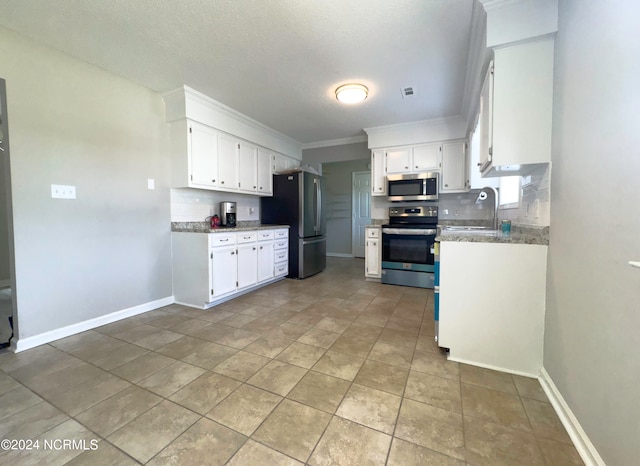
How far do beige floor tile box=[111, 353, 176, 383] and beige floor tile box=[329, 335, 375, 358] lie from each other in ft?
4.09

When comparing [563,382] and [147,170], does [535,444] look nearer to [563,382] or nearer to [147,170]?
[563,382]

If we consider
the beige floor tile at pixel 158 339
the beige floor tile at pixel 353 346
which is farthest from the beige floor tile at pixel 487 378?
the beige floor tile at pixel 158 339

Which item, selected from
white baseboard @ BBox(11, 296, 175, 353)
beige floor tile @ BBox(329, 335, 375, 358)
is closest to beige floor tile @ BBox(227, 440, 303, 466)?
beige floor tile @ BBox(329, 335, 375, 358)

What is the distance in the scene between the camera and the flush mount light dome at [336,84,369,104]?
2.89 metres

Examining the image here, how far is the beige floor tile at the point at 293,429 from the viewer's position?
46.9 inches

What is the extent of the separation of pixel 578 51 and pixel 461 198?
9.92 ft

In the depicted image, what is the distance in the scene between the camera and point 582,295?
4.17 feet

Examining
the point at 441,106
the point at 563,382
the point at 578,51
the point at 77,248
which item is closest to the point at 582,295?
the point at 563,382

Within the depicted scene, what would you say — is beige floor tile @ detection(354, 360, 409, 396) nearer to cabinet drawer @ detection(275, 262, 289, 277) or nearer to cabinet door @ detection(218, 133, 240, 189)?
cabinet drawer @ detection(275, 262, 289, 277)

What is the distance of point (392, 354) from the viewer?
201cm

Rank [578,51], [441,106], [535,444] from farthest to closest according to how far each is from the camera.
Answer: [441,106], [578,51], [535,444]

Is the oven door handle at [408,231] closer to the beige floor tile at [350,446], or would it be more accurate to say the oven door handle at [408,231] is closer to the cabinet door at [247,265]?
the cabinet door at [247,265]

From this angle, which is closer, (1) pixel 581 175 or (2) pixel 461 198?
(1) pixel 581 175
